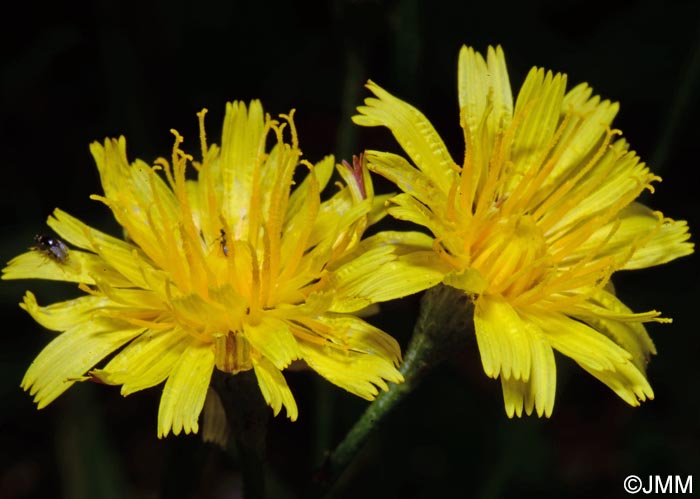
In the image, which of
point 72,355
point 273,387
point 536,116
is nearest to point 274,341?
point 273,387

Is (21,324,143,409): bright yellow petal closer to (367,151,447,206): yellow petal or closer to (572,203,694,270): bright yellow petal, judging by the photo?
(367,151,447,206): yellow petal

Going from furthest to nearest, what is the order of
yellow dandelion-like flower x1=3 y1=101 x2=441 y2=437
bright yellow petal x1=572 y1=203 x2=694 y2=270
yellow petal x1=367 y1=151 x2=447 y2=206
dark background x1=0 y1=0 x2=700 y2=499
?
dark background x1=0 y1=0 x2=700 y2=499, bright yellow petal x1=572 y1=203 x2=694 y2=270, yellow petal x1=367 y1=151 x2=447 y2=206, yellow dandelion-like flower x1=3 y1=101 x2=441 y2=437

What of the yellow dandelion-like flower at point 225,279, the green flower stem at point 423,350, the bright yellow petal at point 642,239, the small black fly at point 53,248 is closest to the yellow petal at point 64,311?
the yellow dandelion-like flower at point 225,279

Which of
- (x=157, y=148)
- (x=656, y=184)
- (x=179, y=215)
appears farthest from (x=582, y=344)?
(x=157, y=148)

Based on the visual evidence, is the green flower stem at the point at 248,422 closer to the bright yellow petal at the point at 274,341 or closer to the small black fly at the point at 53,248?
the bright yellow petal at the point at 274,341

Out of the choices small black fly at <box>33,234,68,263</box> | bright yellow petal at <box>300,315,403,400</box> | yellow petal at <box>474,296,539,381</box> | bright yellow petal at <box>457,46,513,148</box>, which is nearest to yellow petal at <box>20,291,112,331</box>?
small black fly at <box>33,234,68,263</box>

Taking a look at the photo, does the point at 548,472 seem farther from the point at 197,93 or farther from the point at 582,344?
the point at 197,93

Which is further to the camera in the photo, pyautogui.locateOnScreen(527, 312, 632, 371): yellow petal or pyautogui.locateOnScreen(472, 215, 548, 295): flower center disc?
pyautogui.locateOnScreen(472, 215, 548, 295): flower center disc
